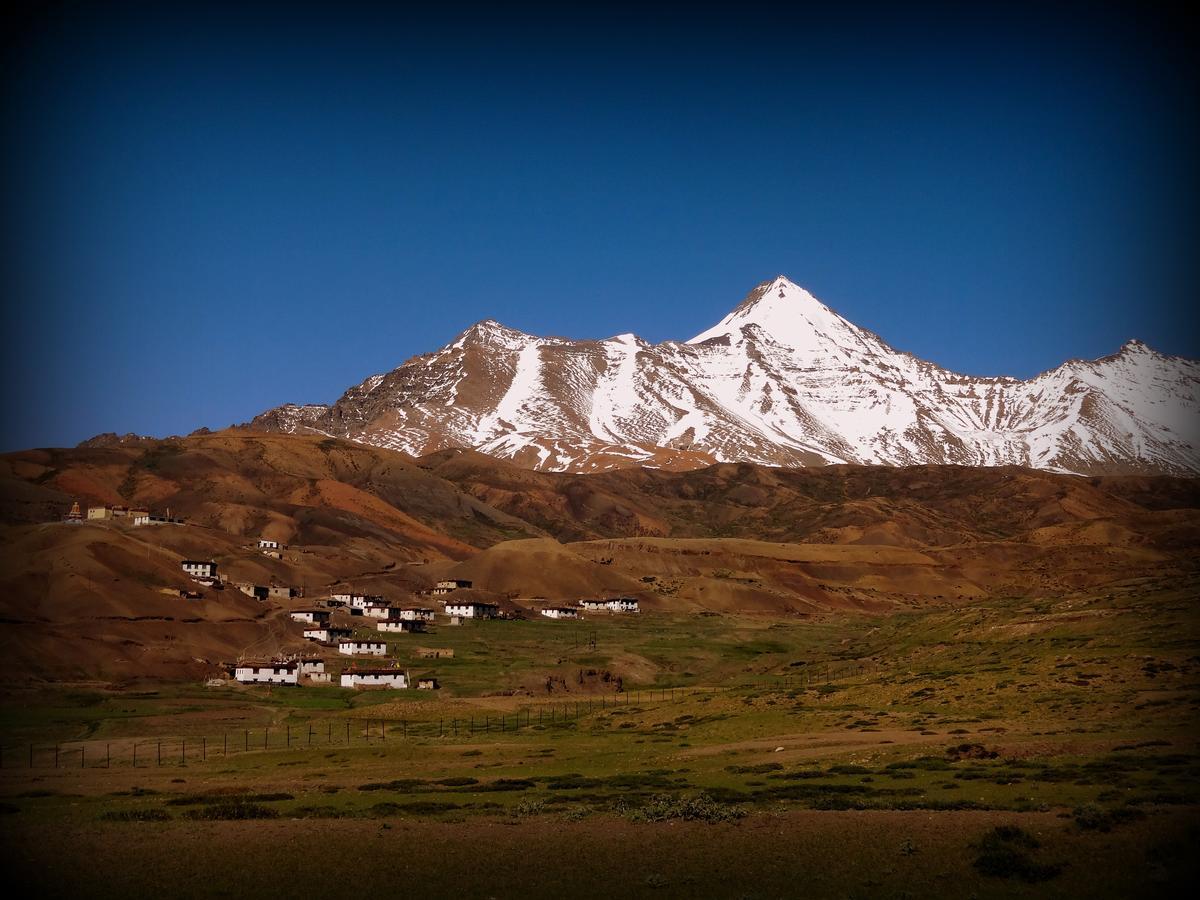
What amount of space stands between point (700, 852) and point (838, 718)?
1550 inches

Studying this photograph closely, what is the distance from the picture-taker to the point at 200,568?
583 feet

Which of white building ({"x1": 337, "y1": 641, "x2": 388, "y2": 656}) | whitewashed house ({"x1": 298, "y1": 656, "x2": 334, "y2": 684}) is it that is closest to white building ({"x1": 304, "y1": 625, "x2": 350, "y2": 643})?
white building ({"x1": 337, "y1": 641, "x2": 388, "y2": 656})

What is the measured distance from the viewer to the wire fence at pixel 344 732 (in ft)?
263

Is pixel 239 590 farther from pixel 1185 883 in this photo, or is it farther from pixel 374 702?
pixel 1185 883

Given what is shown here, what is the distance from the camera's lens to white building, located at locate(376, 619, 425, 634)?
16925 centimetres

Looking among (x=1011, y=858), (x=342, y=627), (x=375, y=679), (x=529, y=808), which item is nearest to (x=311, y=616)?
(x=342, y=627)

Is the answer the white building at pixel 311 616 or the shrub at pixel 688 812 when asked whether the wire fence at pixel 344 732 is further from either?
the white building at pixel 311 616

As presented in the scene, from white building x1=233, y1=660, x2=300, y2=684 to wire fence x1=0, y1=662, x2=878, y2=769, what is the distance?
2740 centimetres

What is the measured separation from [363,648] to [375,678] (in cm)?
2019

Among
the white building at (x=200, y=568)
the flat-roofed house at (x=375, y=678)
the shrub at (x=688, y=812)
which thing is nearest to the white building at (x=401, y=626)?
the white building at (x=200, y=568)

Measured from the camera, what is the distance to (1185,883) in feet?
121

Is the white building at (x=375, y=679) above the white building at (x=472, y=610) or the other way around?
the other way around

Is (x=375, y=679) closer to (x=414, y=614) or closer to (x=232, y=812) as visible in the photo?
(x=414, y=614)

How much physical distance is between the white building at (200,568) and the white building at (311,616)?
20.3m
